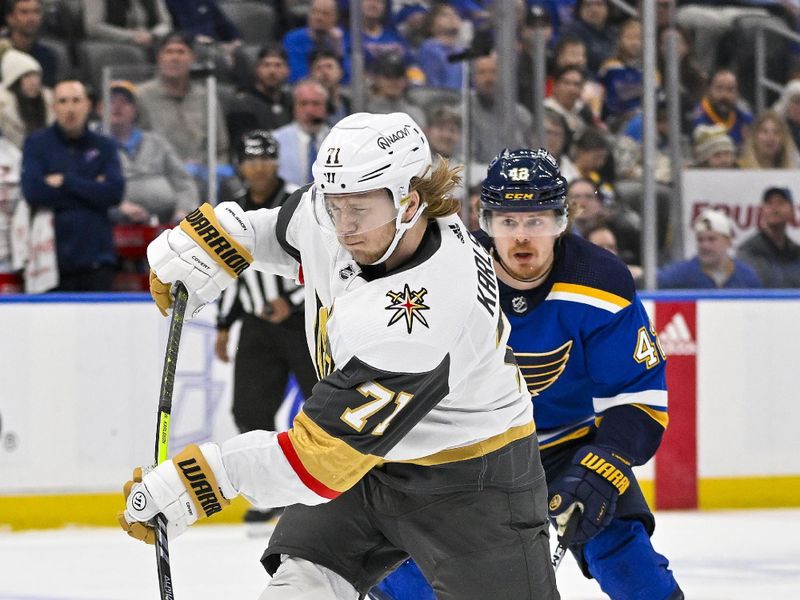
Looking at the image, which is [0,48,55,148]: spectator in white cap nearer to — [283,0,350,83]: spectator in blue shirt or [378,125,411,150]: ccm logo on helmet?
[283,0,350,83]: spectator in blue shirt

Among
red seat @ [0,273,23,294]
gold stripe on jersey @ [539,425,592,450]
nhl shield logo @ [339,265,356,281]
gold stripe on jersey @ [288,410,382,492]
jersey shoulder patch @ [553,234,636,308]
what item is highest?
nhl shield logo @ [339,265,356,281]

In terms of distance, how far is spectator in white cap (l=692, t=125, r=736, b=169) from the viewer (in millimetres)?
6109

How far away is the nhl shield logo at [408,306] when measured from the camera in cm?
224

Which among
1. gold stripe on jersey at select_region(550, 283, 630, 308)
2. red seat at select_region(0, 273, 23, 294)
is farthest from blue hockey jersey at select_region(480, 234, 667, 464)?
red seat at select_region(0, 273, 23, 294)

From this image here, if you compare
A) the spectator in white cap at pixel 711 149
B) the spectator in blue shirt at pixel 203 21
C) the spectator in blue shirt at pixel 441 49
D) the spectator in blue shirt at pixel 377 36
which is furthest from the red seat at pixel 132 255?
the spectator in white cap at pixel 711 149

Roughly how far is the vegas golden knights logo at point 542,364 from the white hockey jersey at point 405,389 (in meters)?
0.41

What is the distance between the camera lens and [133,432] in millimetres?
5348

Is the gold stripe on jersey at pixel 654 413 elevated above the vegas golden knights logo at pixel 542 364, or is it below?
below

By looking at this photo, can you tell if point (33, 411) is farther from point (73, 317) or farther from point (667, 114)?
point (667, 114)

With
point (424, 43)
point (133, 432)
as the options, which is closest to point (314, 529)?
point (133, 432)

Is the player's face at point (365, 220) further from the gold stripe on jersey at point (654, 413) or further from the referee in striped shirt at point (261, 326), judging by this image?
the referee in striped shirt at point (261, 326)

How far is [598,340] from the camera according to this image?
118 inches

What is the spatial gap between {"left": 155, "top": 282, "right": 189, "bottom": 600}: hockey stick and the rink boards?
258 centimetres

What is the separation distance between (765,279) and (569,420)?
2974 millimetres
